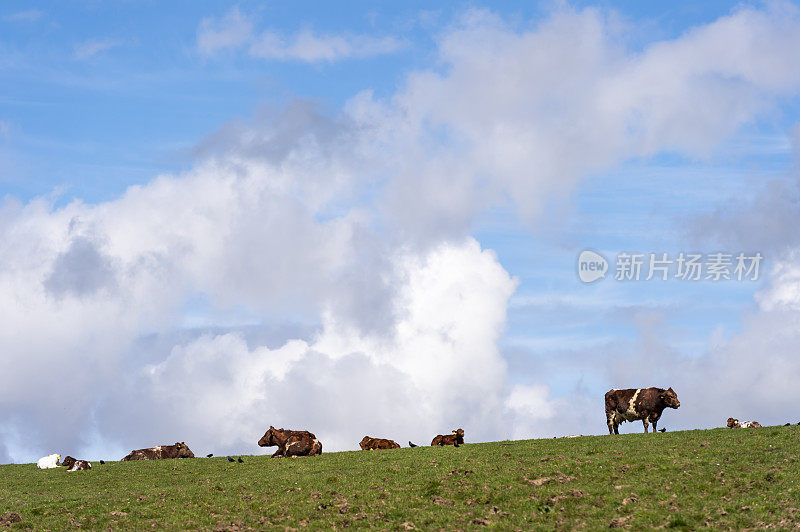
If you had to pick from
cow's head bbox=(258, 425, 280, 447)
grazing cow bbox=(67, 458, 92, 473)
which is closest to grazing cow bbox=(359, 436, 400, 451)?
cow's head bbox=(258, 425, 280, 447)

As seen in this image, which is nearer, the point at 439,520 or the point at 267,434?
the point at 439,520

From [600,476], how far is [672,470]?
2.98 metres

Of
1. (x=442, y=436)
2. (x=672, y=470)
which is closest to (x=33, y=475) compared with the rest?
(x=442, y=436)

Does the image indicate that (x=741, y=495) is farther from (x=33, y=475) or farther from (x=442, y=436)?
(x=33, y=475)

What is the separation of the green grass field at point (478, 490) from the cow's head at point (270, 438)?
37.2 feet

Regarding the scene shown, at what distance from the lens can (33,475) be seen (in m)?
41.5

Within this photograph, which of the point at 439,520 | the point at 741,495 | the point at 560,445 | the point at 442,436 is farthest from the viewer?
the point at 442,436

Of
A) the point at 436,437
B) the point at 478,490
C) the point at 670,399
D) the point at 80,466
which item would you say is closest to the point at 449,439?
the point at 436,437

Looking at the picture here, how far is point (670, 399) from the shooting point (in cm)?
4928

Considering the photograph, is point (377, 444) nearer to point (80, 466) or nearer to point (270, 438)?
point (270, 438)

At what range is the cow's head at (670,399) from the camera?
162ft

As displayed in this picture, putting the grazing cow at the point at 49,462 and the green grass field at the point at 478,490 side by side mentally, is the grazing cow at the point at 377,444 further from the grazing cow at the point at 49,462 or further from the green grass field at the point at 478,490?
the grazing cow at the point at 49,462

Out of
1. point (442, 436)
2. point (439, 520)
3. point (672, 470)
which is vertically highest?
point (442, 436)

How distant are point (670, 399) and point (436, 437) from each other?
15.5 meters
